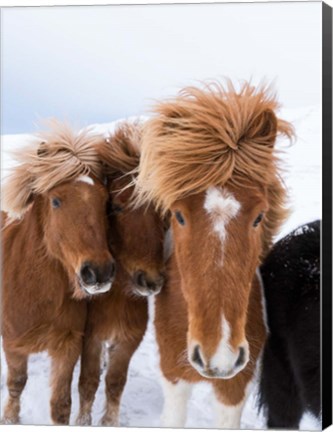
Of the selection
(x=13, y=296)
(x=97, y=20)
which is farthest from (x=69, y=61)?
(x=13, y=296)

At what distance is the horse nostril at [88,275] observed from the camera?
2.75m

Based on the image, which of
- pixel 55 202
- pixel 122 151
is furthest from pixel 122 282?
pixel 122 151

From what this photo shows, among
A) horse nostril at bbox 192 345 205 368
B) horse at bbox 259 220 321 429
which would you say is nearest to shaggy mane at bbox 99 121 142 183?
horse at bbox 259 220 321 429

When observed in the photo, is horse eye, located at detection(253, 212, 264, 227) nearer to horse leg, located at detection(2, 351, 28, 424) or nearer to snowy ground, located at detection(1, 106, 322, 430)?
snowy ground, located at detection(1, 106, 322, 430)

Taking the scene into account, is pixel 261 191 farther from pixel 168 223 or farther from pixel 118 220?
pixel 118 220

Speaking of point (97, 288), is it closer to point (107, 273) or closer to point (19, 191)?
point (107, 273)

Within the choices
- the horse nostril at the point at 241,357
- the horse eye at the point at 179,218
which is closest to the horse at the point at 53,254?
the horse eye at the point at 179,218

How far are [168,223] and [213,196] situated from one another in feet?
1.26

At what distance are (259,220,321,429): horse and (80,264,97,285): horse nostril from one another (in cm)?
65

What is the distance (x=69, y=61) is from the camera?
3.17 meters

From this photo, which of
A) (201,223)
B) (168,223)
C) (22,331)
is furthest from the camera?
(22,331)

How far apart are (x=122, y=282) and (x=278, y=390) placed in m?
0.75

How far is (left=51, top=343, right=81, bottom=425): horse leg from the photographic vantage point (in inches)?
120

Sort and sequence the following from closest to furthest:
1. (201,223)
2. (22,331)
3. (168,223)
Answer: (201,223) < (168,223) < (22,331)
